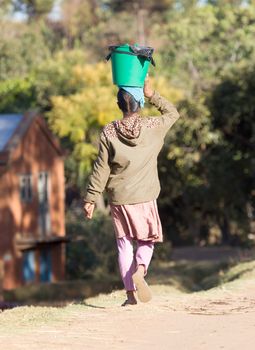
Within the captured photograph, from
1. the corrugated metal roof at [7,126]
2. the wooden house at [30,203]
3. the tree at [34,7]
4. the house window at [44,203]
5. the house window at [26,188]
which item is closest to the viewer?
the wooden house at [30,203]

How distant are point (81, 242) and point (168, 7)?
44005mm

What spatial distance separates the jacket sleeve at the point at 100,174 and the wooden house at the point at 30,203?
25.9 m

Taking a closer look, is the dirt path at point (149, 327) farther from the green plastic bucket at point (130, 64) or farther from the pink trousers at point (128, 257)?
the green plastic bucket at point (130, 64)

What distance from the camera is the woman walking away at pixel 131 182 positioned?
30.8 ft

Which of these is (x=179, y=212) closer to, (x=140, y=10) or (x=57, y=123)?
(x=57, y=123)

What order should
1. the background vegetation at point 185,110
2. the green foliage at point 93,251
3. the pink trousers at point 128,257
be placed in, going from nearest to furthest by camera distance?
1. the pink trousers at point 128,257
2. the green foliage at point 93,251
3. the background vegetation at point 185,110

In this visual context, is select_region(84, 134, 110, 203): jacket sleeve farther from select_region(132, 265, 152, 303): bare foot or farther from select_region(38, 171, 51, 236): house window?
select_region(38, 171, 51, 236): house window

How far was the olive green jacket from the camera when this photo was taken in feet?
30.8

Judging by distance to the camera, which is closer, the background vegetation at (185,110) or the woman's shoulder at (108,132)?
the woman's shoulder at (108,132)

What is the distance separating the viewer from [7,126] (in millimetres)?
37312

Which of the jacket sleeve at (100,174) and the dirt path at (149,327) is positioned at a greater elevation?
the jacket sleeve at (100,174)

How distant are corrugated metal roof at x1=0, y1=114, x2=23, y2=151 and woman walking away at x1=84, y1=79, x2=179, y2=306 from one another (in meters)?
26.6

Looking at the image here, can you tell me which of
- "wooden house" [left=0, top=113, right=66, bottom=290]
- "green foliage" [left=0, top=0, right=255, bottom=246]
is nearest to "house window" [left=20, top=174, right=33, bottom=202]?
"wooden house" [left=0, top=113, right=66, bottom=290]

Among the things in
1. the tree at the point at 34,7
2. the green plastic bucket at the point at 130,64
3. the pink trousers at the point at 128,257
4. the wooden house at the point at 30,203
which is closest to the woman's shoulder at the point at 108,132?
the green plastic bucket at the point at 130,64
